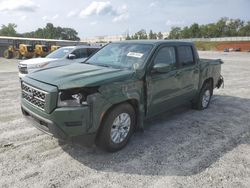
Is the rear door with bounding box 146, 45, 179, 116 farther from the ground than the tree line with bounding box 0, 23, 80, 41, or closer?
closer

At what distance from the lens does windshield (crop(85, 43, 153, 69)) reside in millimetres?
4718

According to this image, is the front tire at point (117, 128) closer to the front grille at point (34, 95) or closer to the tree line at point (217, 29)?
the front grille at point (34, 95)

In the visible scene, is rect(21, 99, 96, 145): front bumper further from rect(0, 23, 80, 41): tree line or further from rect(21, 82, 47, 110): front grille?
rect(0, 23, 80, 41): tree line

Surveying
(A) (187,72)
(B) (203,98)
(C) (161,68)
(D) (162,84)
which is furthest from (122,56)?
(B) (203,98)

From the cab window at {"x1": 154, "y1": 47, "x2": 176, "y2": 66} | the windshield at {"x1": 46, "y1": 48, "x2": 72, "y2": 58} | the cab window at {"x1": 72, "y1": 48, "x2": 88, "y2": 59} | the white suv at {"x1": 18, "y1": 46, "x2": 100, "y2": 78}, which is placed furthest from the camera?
the cab window at {"x1": 72, "y1": 48, "x2": 88, "y2": 59}

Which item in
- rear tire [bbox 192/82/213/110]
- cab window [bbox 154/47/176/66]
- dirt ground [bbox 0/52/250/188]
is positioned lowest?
→ dirt ground [bbox 0/52/250/188]

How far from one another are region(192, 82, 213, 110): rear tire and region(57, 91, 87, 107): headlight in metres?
3.95

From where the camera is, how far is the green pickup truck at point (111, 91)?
3.62 meters

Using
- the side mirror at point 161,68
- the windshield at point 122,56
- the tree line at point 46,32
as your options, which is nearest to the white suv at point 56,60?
the windshield at point 122,56

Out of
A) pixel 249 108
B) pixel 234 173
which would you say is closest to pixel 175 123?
pixel 234 173

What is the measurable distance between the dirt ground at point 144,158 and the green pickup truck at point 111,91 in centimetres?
42

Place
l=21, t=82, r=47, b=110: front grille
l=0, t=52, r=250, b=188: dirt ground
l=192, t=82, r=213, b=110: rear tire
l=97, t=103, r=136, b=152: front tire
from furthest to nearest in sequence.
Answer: l=192, t=82, r=213, b=110: rear tire → l=97, t=103, r=136, b=152: front tire → l=21, t=82, r=47, b=110: front grille → l=0, t=52, r=250, b=188: dirt ground

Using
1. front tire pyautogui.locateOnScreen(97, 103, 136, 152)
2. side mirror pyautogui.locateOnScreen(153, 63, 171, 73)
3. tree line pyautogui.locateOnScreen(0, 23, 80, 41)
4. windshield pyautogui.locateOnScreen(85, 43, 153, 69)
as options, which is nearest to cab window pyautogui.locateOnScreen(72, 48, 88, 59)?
windshield pyautogui.locateOnScreen(85, 43, 153, 69)

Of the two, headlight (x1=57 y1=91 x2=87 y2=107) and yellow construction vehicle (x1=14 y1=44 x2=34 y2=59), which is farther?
yellow construction vehicle (x1=14 y1=44 x2=34 y2=59)
